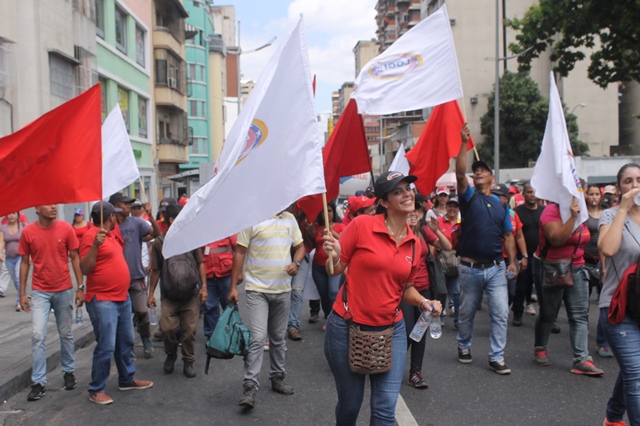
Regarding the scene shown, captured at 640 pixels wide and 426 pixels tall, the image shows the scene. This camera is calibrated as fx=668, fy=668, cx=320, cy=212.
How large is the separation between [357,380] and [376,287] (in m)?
0.58

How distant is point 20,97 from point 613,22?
14.8 metres

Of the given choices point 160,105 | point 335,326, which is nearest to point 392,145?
point 160,105

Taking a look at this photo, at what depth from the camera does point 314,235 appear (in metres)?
8.78

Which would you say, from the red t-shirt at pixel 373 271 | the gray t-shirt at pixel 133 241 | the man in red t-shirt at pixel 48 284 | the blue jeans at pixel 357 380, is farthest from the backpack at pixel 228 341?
the gray t-shirt at pixel 133 241

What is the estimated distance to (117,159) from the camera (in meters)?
7.26

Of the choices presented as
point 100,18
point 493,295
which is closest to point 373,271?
point 493,295

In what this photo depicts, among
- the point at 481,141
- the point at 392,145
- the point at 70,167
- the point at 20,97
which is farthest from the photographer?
the point at 392,145

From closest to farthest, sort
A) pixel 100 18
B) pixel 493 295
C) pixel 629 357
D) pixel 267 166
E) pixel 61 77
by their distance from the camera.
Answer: pixel 629 357, pixel 267 166, pixel 493 295, pixel 61 77, pixel 100 18

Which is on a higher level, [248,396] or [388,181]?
[388,181]

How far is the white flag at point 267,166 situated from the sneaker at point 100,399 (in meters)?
2.06

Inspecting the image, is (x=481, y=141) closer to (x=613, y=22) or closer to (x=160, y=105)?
(x=160, y=105)

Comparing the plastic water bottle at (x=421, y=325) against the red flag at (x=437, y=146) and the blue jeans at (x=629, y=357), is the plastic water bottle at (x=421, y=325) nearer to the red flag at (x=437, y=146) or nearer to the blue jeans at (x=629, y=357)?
the blue jeans at (x=629, y=357)

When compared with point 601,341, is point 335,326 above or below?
above

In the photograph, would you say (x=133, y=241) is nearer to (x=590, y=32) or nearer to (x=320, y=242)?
(x=320, y=242)
